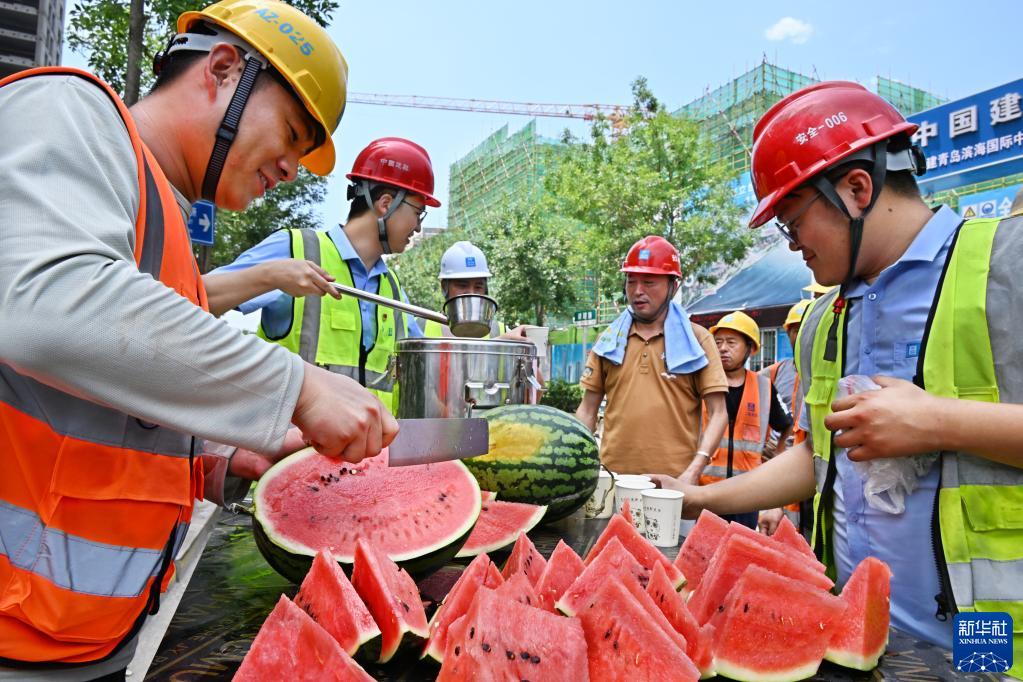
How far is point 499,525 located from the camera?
2168mm

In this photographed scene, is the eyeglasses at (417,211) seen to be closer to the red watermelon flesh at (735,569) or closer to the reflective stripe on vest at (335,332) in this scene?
the reflective stripe on vest at (335,332)

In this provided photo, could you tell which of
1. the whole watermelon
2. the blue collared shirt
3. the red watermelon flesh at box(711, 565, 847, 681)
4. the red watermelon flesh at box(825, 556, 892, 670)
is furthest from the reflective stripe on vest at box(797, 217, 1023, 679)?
the blue collared shirt

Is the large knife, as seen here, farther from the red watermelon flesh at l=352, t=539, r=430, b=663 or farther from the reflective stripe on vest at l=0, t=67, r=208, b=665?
the reflective stripe on vest at l=0, t=67, r=208, b=665

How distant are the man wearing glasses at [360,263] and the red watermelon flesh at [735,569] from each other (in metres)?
2.06

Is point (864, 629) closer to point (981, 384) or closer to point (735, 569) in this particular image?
point (735, 569)

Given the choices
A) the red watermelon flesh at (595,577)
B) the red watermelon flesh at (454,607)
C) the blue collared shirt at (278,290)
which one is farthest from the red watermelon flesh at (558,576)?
the blue collared shirt at (278,290)

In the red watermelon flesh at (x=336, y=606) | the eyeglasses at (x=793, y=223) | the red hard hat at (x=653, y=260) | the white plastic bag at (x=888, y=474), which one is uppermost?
the red hard hat at (x=653, y=260)

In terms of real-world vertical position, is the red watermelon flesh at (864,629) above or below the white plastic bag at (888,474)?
below

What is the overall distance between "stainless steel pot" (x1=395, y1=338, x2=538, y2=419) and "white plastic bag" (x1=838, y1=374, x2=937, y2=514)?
4.48 feet

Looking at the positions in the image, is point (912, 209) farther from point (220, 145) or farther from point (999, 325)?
point (220, 145)

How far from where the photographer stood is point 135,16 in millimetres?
5645

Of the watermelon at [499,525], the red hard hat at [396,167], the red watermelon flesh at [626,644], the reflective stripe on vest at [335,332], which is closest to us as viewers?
the red watermelon flesh at [626,644]

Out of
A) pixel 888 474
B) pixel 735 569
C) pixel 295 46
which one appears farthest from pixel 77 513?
pixel 888 474

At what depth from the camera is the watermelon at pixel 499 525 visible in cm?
208
